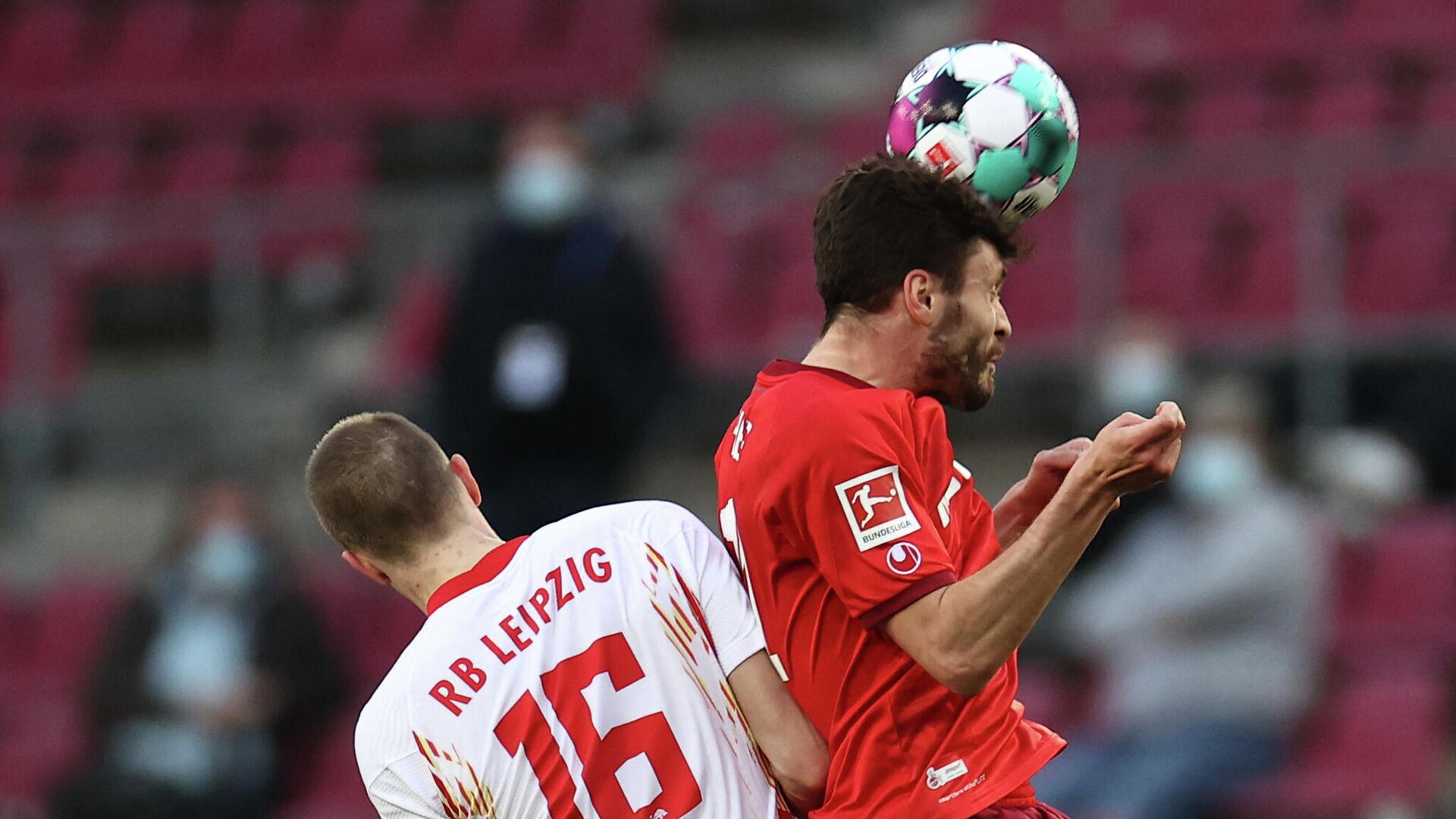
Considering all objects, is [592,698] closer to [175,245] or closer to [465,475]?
[465,475]

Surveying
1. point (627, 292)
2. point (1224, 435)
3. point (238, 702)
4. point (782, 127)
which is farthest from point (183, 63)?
point (1224, 435)

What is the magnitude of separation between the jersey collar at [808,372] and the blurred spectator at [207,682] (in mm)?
5740

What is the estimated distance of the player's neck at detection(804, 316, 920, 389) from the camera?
3.46 metres

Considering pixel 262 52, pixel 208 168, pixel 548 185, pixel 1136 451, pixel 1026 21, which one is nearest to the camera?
pixel 1136 451

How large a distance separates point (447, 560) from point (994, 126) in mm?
1197

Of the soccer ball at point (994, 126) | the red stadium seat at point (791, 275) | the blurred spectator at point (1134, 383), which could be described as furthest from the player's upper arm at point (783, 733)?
the red stadium seat at point (791, 275)

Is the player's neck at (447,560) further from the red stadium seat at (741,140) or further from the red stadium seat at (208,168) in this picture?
the red stadium seat at (208,168)

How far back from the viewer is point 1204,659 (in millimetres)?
7629

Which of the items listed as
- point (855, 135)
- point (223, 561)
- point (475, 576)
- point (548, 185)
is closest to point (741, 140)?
point (855, 135)

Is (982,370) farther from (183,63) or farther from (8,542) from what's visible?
(183,63)

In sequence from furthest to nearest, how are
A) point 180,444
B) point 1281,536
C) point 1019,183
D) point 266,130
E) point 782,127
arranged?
point 266,130, point 782,127, point 180,444, point 1281,536, point 1019,183

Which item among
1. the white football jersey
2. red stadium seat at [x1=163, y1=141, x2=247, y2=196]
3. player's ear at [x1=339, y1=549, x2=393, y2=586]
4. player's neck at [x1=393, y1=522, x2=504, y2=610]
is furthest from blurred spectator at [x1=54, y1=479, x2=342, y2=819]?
the white football jersey

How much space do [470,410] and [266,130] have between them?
18.8ft

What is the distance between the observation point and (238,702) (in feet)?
29.0
